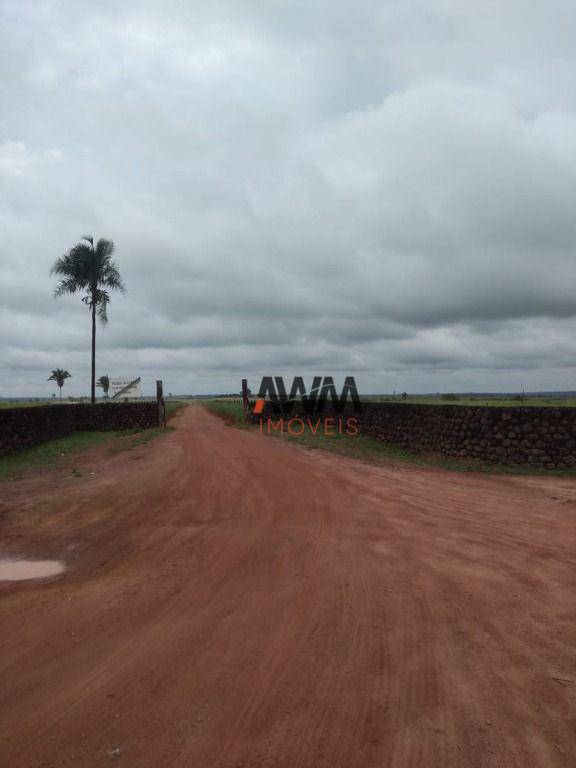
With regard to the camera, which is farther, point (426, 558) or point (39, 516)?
point (39, 516)

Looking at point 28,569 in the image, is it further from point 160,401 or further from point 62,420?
point 160,401

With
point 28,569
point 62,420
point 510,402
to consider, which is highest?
point 510,402

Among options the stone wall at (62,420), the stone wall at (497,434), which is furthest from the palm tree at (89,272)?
the stone wall at (497,434)

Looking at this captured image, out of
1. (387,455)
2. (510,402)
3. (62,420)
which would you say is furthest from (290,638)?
(62,420)

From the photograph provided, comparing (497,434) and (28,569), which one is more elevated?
(497,434)

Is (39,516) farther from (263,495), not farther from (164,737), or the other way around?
(164,737)

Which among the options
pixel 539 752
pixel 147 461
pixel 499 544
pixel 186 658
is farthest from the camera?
pixel 147 461

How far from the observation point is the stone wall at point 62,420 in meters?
17.4

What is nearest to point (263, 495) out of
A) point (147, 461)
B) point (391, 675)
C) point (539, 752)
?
point (147, 461)

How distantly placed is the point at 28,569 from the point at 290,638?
358 centimetres

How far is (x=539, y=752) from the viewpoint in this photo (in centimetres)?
287

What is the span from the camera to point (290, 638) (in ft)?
13.6

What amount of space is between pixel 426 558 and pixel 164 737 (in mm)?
3939

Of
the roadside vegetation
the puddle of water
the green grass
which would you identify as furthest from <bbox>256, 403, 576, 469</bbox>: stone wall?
the puddle of water
